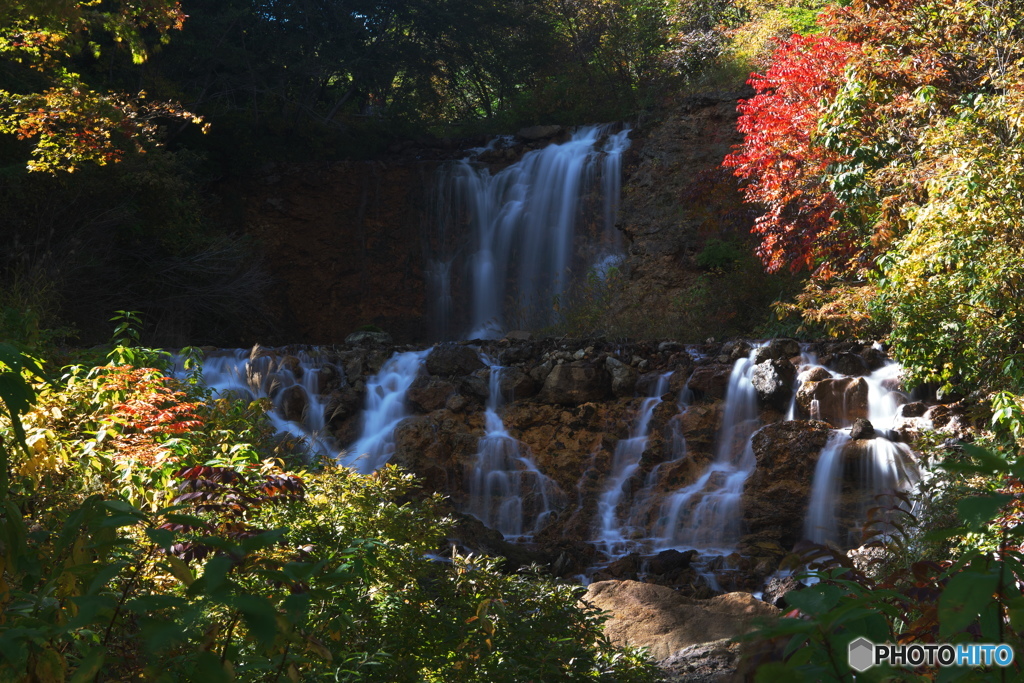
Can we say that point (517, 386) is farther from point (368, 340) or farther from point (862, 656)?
point (862, 656)

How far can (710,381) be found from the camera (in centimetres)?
972

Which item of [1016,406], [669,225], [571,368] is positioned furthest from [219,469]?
[669,225]

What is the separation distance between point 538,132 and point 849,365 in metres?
11.3

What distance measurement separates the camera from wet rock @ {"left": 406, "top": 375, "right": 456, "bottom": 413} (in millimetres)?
10547

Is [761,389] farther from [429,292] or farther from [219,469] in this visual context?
[429,292]

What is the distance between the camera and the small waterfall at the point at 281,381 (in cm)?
1054

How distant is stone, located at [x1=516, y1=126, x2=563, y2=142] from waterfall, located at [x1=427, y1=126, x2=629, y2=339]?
0.44m

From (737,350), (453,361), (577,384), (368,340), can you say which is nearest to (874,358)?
(737,350)

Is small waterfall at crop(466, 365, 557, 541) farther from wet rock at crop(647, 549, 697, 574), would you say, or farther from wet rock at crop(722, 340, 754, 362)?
wet rock at crop(722, 340, 754, 362)

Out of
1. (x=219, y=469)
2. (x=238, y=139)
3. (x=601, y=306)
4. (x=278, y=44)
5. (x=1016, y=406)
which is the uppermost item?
(x=278, y=44)

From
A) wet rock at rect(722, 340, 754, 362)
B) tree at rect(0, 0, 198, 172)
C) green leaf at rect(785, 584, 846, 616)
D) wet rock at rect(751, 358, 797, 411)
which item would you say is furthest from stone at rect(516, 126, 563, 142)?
green leaf at rect(785, 584, 846, 616)

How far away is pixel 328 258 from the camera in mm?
18875

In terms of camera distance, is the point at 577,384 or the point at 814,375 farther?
the point at 577,384

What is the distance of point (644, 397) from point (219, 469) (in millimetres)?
7408
